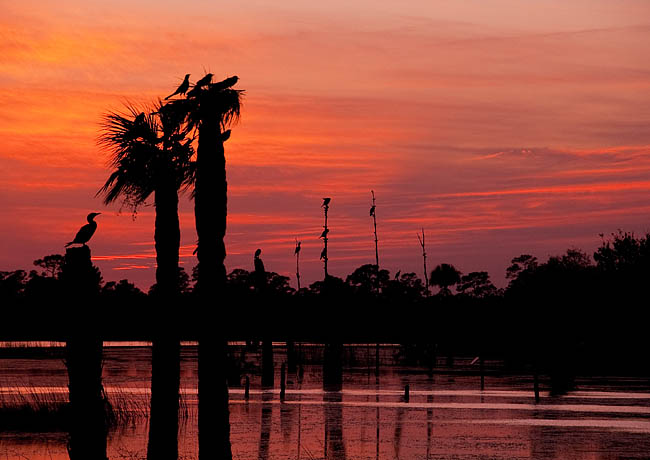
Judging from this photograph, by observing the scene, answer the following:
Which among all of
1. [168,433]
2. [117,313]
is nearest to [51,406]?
[168,433]

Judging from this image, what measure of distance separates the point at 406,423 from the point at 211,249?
1658 cm

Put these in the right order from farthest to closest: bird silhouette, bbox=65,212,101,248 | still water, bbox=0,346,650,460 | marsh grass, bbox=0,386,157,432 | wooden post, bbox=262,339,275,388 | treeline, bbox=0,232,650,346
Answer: treeline, bbox=0,232,650,346
wooden post, bbox=262,339,275,388
marsh grass, bbox=0,386,157,432
still water, bbox=0,346,650,460
bird silhouette, bbox=65,212,101,248

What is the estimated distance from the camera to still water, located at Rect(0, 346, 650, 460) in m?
28.5

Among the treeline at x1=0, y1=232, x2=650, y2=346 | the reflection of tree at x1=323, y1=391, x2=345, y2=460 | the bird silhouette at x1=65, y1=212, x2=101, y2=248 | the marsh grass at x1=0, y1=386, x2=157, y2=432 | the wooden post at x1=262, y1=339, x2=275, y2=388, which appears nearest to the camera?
the bird silhouette at x1=65, y1=212, x2=101, y2=248

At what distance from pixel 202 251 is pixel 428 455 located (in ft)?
31.3

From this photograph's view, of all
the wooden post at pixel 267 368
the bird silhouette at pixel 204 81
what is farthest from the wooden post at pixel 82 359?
the wooden post at pixel 267 368

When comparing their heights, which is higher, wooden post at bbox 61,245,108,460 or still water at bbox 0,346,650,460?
wooden post at bbox 61,245,108,460

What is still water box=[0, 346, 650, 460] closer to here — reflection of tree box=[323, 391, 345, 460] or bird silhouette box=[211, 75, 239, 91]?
reflection of tree box=[323, 391, 345, 460]

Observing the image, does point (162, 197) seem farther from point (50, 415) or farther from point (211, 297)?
point (50, 415)

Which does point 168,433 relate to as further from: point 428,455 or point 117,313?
point 117,313

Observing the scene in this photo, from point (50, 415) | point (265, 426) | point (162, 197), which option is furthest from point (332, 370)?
point (162, 197)

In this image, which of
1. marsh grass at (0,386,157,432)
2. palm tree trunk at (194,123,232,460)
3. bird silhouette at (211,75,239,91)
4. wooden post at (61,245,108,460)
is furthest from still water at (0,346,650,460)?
bird silhouette at (211,75,239,91)

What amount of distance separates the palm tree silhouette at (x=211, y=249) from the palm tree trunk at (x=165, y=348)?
1.03m

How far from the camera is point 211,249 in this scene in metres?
21.5
